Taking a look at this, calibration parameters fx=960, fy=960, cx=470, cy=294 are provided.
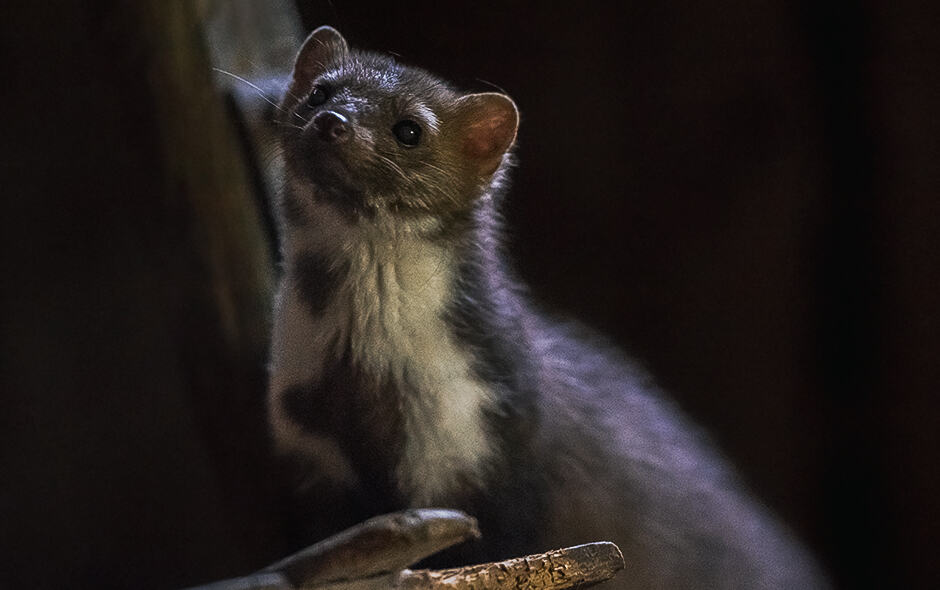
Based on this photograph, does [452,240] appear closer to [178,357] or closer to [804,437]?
[178,357]

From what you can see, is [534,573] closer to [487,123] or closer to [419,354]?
[419,354]

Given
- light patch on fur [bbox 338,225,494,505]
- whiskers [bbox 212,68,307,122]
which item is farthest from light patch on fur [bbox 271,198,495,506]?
whiskers [bbox 212,68,307,122]

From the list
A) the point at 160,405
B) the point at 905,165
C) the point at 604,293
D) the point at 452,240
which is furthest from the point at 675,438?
the point at 160,405

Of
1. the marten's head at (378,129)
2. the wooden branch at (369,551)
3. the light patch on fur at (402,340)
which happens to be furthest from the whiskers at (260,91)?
the wooden branch at (369,551)

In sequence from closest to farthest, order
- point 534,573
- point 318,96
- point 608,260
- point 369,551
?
point 369,551
point 534,573
point 318,96
point 608,260

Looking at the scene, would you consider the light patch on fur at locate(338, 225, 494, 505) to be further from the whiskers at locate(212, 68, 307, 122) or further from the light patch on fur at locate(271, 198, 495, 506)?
the whiskers at locate(212, 68, 307, 122)

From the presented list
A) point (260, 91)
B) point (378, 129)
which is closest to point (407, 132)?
point (378, 129)
